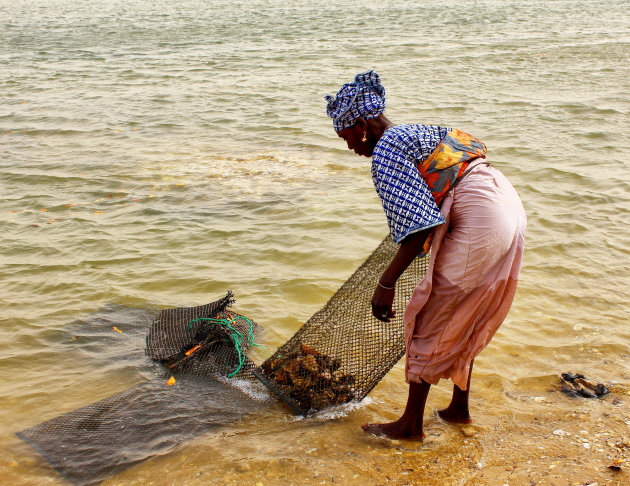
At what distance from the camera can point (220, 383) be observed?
11.7ft

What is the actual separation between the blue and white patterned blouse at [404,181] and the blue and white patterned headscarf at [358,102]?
0.15 m

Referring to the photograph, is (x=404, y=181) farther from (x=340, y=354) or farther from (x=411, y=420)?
(x=340, y=354)

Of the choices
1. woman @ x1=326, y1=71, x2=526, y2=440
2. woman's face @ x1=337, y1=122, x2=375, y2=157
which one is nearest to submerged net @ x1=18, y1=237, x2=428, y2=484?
woman @ x1=326, y1=71, x2=526, y2=440

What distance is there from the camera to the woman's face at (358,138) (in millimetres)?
2600

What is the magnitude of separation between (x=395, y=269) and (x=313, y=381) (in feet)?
3.43

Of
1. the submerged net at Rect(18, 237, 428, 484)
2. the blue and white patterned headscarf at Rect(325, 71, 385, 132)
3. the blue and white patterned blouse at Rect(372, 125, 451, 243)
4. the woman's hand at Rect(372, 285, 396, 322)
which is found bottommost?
the submerged net at Rect(18, 237, 428, 484)

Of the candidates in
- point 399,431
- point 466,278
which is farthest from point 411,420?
point 466,278

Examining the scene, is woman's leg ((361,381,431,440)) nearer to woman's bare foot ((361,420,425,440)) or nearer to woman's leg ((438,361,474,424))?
woman's bare foot ((361,420,425,440))

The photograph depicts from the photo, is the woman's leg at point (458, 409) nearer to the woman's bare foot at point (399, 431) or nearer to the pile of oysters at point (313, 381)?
the woman's bare foot at point (399, 431)

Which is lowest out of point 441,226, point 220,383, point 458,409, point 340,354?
point 220,383

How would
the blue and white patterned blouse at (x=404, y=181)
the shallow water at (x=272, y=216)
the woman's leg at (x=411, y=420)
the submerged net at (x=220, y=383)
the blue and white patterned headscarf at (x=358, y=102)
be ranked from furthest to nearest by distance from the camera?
the shallow water at (x=272, y=216) → the submerged net at (x=220, y=383) → the woman's leg at (x=411, y=420) → the blue and white patterned headscarf at (x=358, y=102) → the blue and white patterned blouse at (x=404, y=181)

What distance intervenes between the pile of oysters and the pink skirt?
62 cm

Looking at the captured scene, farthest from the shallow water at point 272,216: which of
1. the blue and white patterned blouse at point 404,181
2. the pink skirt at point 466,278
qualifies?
the blue and white patterned blouse at point 404,181

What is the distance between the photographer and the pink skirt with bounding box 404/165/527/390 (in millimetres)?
2434
